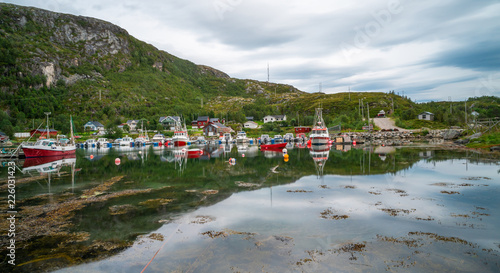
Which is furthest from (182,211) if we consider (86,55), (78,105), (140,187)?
(86,55)

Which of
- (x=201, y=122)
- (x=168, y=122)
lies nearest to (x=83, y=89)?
(x=168, y=122)

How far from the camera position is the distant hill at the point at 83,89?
120 meters

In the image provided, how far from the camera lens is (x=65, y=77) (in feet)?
487

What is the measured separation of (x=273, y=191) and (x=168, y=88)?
185 m

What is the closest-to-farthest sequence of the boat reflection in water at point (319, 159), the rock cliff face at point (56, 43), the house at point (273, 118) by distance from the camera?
the boat reflection in water at point (319, 159)
the house at point (273, 118)
the rock cliff face at point (56, 43)

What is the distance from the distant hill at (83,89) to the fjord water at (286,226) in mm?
86512

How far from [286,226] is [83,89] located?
530 ft

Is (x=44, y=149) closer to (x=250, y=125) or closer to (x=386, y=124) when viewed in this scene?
(x=250, y=125)

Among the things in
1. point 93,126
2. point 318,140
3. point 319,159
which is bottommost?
point 319,159

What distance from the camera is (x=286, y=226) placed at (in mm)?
10930

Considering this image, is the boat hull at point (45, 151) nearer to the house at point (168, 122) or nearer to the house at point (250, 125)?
the house at point (168, 122)

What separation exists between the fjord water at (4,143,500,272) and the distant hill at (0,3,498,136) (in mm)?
86512

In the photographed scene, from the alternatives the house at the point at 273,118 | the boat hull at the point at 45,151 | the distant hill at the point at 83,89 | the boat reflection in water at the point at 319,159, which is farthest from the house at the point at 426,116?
the boat hull at the point at 45,151

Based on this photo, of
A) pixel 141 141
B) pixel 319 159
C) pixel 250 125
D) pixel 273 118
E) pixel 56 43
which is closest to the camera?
pixel 319 159
